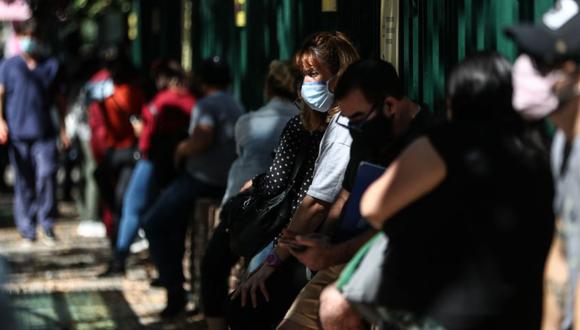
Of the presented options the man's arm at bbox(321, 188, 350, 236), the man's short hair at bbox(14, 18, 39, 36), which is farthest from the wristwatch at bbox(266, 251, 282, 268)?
the man's short hair at bbox(14, 18, 39, 36)

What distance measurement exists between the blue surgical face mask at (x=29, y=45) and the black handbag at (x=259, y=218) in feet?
22.6

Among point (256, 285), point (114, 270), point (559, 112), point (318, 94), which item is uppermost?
point (559, 112)

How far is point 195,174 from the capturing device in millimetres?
9094

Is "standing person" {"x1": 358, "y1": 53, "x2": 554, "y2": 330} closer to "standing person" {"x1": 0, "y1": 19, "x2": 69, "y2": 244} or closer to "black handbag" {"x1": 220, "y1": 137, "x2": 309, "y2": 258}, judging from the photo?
"black handbag" {"x1": 220, "y1": 137, "x2": 309, "y2": 258}

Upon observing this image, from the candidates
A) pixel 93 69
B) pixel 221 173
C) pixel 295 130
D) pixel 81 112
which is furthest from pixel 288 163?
pixel 93 69

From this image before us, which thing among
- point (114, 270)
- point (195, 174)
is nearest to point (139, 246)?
point (114, 270)

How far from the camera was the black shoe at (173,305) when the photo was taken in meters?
9.48

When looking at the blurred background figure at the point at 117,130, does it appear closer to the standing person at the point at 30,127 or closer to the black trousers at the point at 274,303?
the standing person at the point at 30,127

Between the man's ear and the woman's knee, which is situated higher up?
the man's ear

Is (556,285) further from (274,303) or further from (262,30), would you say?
(262,30)

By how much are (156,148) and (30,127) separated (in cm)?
349

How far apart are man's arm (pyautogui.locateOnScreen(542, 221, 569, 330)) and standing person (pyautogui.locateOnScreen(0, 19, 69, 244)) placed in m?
9.70

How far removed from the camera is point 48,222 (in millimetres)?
13273

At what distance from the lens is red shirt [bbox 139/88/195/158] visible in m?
9.94
